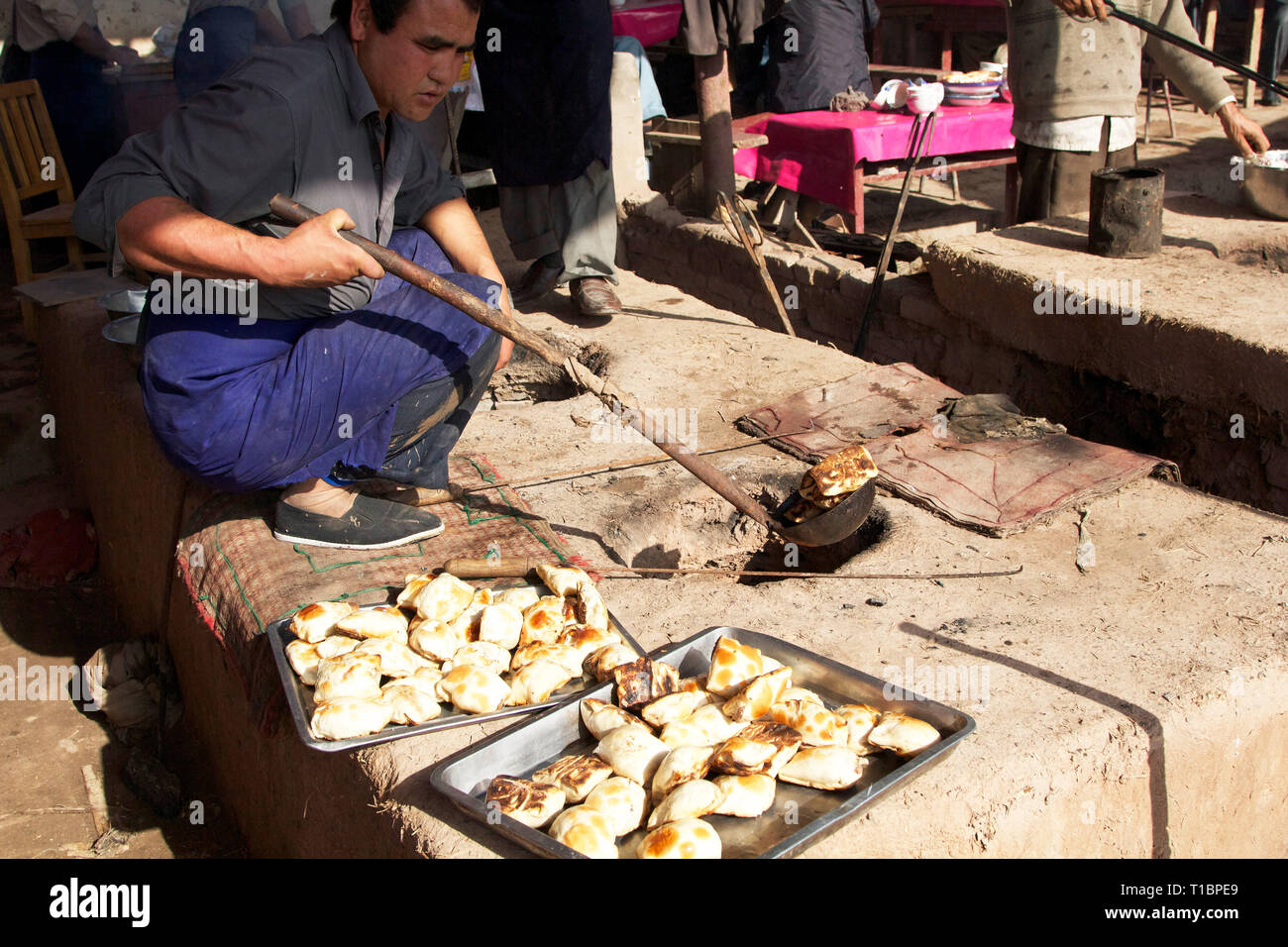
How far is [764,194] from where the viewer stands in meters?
7.23

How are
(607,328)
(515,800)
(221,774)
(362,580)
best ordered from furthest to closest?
→ (607,328) → (221,774) → (362,580) → (515,800)

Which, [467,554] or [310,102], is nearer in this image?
[310,102]

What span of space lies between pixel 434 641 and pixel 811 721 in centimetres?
81

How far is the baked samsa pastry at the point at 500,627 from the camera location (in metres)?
2.36

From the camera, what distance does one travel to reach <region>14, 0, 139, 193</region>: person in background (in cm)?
636

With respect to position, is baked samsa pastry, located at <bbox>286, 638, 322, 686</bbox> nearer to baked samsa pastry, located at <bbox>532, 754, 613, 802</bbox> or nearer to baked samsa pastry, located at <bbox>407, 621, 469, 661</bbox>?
baked samsa pastry, located at <bbox>407, 621, 469, 661</bbox>

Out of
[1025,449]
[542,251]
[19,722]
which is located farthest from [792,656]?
[542,251]

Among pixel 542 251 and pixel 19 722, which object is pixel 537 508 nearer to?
pixel 19 722

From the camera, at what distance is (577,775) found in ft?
6.31

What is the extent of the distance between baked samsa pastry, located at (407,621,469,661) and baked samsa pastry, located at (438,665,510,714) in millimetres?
104

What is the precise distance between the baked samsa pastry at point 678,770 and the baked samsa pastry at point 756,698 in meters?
0.14

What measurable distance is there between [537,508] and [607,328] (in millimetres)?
1780

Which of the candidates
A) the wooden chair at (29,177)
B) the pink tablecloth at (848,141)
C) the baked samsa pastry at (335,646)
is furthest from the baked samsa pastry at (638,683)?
the wooden chair at (29,177)

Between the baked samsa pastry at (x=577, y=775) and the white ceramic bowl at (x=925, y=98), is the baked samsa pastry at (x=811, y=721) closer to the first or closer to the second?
the baked samsa pastry at (x=577, y=775)
